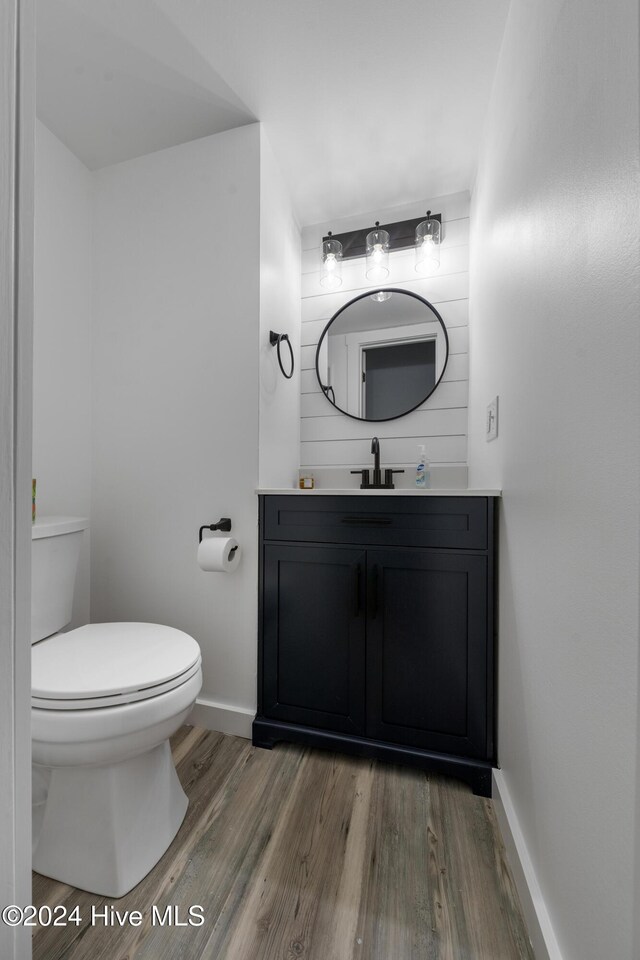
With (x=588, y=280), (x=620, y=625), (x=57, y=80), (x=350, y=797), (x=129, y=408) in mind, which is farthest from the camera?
(x=129, y=408)

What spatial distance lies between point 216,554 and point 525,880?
3.77 ft

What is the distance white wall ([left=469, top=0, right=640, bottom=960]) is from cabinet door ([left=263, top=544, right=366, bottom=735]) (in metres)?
0.48

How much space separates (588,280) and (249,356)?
117 centimetres

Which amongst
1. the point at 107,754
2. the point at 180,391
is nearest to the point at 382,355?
the point at 180,391

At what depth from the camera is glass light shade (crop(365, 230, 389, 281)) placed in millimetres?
1873

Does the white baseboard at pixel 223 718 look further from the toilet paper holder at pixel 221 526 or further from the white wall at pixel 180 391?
the toilet paper holder at pixel 221 526

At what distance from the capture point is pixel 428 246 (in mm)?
1860

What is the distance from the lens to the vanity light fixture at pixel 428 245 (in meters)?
1.84

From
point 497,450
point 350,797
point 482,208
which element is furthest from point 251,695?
point 482,208

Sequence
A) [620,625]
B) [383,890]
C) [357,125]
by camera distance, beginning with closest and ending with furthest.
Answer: [620,625]
[383,890]
[357,125]

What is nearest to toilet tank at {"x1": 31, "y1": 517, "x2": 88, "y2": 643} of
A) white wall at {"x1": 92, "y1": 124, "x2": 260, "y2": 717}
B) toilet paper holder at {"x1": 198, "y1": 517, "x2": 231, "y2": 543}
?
white wall at {"x1": 92, "y1": 124, "x2": 260, "y2": 717}

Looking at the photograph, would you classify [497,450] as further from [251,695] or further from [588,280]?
[251,695]

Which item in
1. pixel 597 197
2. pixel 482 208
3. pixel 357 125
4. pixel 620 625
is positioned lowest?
pixel 620 625

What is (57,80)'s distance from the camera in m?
1.42
